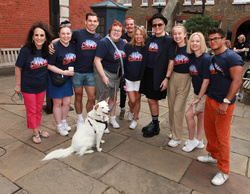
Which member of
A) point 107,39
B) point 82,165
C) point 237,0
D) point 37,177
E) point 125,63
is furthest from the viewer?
point 237,0

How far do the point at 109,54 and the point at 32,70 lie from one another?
1316 mm

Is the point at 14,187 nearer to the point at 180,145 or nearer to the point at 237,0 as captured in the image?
the point at 180,145

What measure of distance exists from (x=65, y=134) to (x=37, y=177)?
121 cm

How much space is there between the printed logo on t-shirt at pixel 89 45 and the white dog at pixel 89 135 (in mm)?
1088

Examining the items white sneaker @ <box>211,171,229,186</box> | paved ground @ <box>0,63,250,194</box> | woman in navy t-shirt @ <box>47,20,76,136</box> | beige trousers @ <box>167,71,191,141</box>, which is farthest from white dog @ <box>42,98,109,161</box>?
white sneaker @ <box>211,171,229,186</box>

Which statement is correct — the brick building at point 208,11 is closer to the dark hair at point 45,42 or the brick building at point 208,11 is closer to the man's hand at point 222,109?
the dark hair at point 45,42

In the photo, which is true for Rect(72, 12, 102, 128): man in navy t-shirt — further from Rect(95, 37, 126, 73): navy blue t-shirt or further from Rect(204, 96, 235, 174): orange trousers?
Rect(204, 96, 235, 174): orange trousers

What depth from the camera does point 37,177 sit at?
2762 mm

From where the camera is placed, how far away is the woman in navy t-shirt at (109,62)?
12.0 ft

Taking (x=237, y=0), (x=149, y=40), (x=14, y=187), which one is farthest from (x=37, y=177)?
(x=237, y=0)

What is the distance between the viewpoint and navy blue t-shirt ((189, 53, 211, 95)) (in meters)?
2.93

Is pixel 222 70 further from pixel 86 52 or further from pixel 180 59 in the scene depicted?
pixel 86 52


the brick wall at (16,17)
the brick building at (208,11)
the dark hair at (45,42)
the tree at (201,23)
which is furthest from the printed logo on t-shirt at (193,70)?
the brick building at (208,11)

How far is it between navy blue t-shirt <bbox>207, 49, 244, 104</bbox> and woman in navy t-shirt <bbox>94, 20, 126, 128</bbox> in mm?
1680
